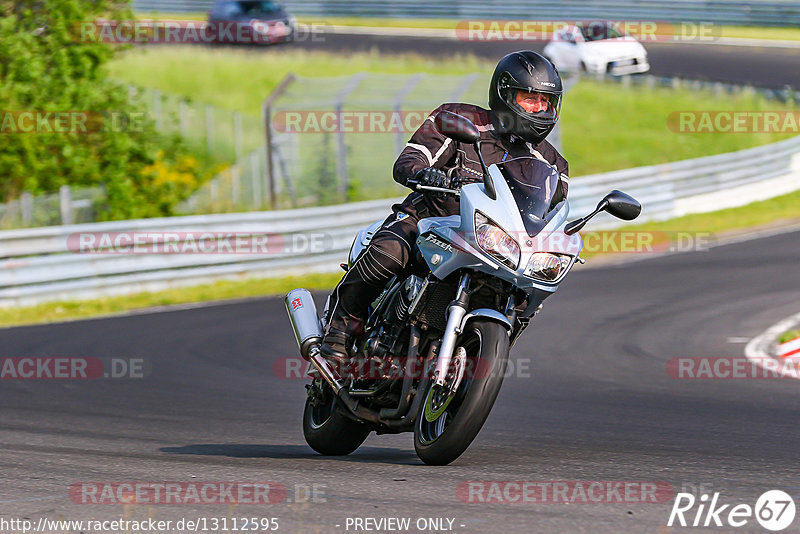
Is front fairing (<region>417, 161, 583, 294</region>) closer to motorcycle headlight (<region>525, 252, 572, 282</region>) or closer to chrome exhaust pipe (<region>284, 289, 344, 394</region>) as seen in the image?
motorcycle headlight (<region>525, 252, 572, 282</region>)

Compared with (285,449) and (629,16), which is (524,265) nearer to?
(285,449)

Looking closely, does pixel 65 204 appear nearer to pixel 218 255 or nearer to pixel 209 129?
pixel 218 255

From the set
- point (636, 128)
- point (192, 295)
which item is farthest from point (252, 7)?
point (192, 295)

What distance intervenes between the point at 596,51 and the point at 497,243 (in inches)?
1166

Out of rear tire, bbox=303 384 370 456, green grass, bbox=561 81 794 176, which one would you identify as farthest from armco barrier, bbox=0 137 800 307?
rear tire, bbox=303 384 370 456

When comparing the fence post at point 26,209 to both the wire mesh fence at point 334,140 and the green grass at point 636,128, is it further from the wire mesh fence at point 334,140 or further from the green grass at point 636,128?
the green grass at point 636,128

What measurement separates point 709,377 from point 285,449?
444cm

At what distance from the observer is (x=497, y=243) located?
5.57 meters

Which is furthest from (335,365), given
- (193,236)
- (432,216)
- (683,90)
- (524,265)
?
(683,90)

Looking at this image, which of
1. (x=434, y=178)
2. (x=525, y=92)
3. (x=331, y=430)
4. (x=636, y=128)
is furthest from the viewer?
(x=636, y=128)

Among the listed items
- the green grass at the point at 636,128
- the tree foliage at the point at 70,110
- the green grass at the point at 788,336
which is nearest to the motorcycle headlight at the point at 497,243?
the green grass at the point at 788,336

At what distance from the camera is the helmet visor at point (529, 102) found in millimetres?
6102

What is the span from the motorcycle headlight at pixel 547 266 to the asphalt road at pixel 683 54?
29479 mm

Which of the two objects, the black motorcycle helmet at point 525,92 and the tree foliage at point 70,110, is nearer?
the black motorcycle helmet at point 525,92
